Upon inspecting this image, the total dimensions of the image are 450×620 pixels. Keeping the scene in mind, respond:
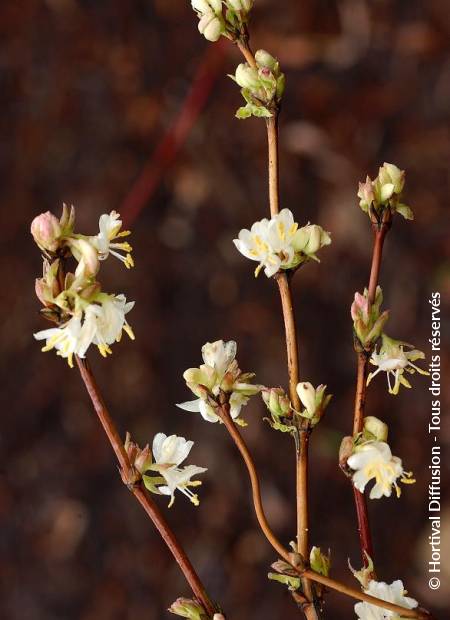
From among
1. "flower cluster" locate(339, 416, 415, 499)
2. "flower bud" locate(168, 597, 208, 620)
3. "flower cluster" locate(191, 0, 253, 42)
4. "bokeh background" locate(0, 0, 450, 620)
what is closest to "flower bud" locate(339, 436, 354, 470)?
"flower cluster" locate(339, 416, 415, 499)

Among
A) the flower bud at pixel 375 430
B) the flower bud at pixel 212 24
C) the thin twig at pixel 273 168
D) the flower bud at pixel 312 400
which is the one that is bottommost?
the flower bud at pixel 375 430

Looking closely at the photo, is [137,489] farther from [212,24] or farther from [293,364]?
[212,24]

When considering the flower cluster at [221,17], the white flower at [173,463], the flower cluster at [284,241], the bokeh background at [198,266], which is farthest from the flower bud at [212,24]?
the bokeh background at [198,266]

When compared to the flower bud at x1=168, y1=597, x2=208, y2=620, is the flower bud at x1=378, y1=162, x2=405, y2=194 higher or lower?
higher

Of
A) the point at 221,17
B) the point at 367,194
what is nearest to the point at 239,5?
the point at 221,17

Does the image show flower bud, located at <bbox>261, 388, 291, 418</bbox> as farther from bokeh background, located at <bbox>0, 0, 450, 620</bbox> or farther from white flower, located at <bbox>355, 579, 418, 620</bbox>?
bokeh background, located at <bbox>0, 0, 450, 620</bbox>

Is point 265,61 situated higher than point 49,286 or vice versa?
point 265,61

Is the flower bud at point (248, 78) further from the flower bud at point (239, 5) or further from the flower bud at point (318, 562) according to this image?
the flower bud at point (318, 562)
